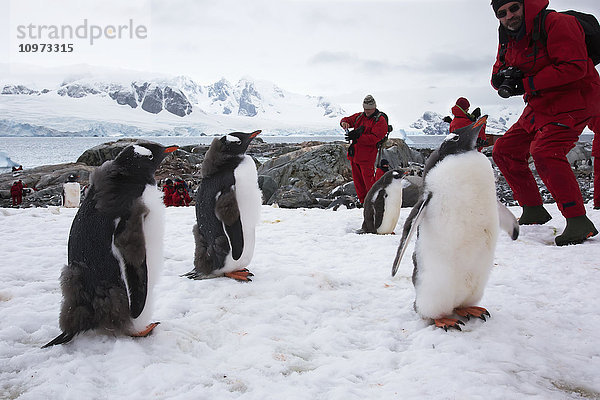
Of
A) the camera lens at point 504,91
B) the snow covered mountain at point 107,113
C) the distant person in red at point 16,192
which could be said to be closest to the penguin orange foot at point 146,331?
the camera lens at point 504,91

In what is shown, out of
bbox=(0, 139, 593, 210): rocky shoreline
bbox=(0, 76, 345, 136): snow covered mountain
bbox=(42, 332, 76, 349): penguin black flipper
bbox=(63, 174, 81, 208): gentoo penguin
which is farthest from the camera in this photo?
bbox=(0, 76, 345, 136): snow covered mountain

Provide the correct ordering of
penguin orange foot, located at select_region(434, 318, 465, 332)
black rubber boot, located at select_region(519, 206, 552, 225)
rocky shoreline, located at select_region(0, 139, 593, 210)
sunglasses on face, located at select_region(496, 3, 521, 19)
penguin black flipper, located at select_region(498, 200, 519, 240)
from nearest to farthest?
1. penguin orange foot, located at select_region(434, 318, 465, 332)
2. penguin black flipper, located at select_region(498, 200, 519, 240)
3. sunglasses on face, located at select_region(496, 3, 521, 19)
4. black rubber boot, located at select_region(519, 206, 552, 225)
5. rocky shoreline, located at select_region(0, 139, 593, 210)

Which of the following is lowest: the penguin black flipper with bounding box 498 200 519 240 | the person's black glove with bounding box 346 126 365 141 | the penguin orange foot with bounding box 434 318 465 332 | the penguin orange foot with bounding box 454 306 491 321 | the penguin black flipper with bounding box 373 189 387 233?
the penguin orange foot with bounding box 434 318 465 332

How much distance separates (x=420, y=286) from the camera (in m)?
2.40

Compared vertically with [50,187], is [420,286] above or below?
above

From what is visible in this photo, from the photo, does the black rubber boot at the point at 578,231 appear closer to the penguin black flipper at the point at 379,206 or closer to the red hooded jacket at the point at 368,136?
the penguin black flipper at the point at 379,206

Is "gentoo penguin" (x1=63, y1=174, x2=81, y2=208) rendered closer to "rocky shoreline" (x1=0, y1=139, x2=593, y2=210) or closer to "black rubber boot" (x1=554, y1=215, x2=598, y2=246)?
"rocky shoreline" (x1=0, y1=139, x2=593, y2=210)

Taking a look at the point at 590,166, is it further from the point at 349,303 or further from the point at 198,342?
the point at 198,342

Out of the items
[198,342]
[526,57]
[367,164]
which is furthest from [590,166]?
[198,342]

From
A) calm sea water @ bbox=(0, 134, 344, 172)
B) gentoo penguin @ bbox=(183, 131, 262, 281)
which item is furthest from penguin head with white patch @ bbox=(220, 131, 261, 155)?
calm sea water @ bbox=(0, 134, 344, 172)

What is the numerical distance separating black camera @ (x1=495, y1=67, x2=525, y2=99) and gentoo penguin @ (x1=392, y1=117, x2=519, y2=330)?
172 cm

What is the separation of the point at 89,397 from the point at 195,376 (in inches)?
17.0

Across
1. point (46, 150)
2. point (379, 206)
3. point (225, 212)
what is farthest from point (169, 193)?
point (46, 150)

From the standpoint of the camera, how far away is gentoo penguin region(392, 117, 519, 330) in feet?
7.54
